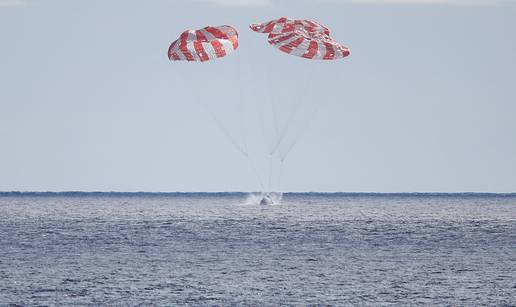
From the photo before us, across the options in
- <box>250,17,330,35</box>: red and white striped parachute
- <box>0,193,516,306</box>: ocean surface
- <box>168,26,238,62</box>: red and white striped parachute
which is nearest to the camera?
<box>0,193,516,306</box>: ocean surface

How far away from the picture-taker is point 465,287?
119 feet

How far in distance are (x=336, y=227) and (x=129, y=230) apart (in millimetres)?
16161

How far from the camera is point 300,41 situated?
4759 centimetres

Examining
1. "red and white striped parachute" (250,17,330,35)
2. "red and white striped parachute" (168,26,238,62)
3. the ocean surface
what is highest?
"red and white striped parachute" (250,17,330,35)

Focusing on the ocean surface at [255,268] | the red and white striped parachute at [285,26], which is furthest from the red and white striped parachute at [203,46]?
the ocean surface at [255,268]

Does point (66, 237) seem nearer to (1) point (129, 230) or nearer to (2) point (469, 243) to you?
(1) point (129, 230)

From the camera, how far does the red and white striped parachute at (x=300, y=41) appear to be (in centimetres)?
4738

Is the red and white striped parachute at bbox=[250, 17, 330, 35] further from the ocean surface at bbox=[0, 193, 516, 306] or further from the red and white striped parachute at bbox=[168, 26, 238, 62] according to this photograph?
the ocean surface at bbox=[0, 193, 516, 306]

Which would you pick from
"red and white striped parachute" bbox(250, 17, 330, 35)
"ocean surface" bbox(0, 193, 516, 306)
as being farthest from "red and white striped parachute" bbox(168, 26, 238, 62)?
"ocean surface" bbox(0, 193, 516, 306)

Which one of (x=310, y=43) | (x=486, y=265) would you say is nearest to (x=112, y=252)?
(x=310, y=43)

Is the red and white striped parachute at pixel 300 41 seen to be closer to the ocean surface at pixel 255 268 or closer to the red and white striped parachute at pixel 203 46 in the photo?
the red and white striped parachute at pixel 203 46

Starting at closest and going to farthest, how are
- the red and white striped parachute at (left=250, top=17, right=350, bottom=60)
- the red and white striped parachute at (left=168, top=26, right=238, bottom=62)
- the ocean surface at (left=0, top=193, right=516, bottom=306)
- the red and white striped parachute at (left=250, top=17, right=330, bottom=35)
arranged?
1. the ocean surface at (left=0, top=193, right=516, bottom=306)
2. the red and white striped parachute at (left=250, top=17, right=350, bottom=60)
3. the red and white striped parachute at (left=250, top=17, right=330, bottom=35)
4. the red and white striped parachute at (left=168, top=26, right=238, bottom=62)

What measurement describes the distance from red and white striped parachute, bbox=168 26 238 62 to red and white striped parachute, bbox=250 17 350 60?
1.58 metres

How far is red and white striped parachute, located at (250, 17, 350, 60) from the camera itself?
47.4 metres
